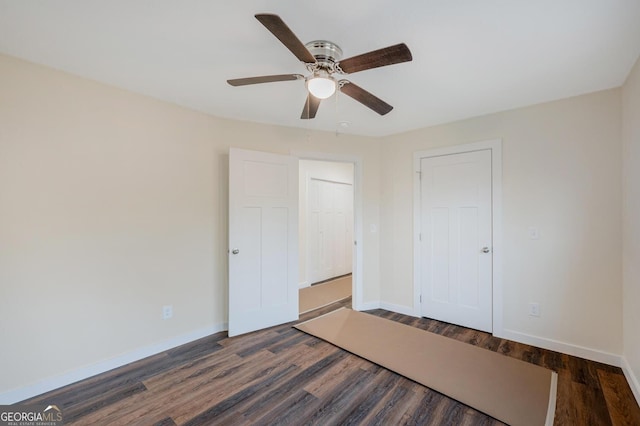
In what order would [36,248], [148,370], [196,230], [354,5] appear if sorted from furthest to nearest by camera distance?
[196,230] < [148,370] < [36,248] < [354,5]

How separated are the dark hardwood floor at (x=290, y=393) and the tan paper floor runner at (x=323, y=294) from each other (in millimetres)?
1295

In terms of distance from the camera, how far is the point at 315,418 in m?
1.82

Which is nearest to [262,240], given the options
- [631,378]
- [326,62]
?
[326,62]

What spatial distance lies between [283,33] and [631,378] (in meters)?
3.33

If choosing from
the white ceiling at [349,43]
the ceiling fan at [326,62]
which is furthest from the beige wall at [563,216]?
the ceiling fan at [326,62]

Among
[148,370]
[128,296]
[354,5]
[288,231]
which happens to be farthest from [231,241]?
[354,5]

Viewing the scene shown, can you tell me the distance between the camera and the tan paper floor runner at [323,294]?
13.2ft

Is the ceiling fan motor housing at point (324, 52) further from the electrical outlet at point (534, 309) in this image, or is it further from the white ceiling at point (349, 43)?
the electrical outlet at point (534, 309)

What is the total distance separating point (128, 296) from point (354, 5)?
2.79m

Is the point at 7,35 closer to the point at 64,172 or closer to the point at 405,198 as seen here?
the point at 64,172

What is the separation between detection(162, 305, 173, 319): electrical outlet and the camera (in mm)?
2719

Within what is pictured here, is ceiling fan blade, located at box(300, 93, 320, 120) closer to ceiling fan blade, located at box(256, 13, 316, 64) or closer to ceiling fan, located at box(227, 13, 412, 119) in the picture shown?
ceiling fan, located at box(227, 13, 412, 119)

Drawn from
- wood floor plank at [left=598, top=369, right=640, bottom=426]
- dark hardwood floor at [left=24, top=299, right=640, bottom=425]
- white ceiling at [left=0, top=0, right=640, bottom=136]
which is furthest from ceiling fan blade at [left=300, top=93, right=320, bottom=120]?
wood floor plank at [left=598, top=369, right=640, bottom=426]

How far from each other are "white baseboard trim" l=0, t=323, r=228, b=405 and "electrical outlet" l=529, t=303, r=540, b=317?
3267 mm
